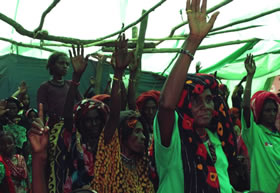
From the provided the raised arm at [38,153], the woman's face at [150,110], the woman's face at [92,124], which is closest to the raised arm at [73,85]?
the woman's face at [92,124]

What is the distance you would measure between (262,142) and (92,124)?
1.77 m

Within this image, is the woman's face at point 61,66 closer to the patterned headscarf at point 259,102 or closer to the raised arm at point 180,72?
the patterned headscarf at point 259,102

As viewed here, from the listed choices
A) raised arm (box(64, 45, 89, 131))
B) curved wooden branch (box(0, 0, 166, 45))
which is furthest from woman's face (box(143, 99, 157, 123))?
curved wooden branch (box(0, 0, 166, 45))

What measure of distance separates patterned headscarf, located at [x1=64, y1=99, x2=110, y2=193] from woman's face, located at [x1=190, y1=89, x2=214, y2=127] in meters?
1.40

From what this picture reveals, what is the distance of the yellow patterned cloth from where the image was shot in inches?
129

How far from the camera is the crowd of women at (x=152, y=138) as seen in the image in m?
2.31

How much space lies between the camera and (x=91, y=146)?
3.68 meters

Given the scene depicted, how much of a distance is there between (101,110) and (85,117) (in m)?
0.17

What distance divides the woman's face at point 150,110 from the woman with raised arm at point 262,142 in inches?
42.6

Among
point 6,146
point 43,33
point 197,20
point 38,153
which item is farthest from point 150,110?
point 43,33

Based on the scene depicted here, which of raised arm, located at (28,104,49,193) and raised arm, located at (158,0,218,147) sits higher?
raised arm, located at (158,0,218,147)

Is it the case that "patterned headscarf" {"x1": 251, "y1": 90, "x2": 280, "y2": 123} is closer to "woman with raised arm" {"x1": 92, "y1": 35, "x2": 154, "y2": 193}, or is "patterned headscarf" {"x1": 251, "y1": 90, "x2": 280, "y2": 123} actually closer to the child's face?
"woman with raised arm" {"x1": 92, "y1": 35, "x2": 154, "y2": 193}

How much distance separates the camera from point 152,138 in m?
3.17

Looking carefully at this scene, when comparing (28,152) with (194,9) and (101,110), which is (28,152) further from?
(194,9)
